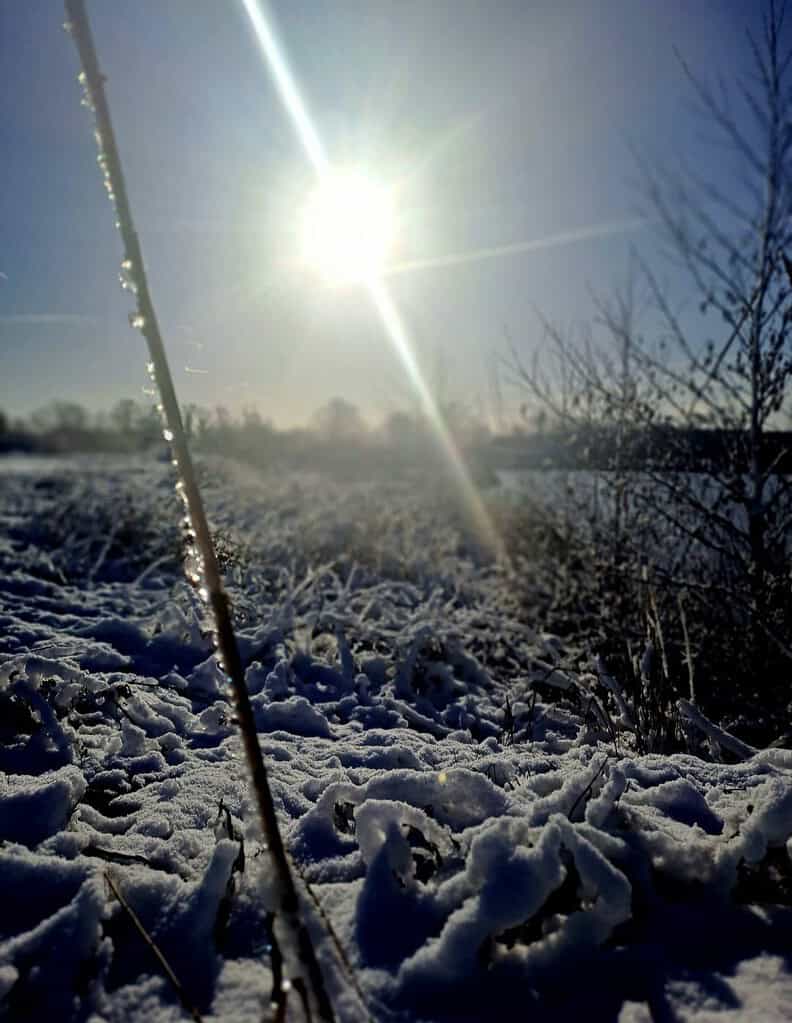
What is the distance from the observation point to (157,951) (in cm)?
120

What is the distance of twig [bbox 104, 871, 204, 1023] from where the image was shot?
3.62 ft

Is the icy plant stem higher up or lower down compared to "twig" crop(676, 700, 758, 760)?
higher up

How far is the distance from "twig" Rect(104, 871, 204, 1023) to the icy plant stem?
368mm

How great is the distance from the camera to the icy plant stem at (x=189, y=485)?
0.85m

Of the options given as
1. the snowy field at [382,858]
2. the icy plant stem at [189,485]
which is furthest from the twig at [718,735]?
the icy plant stem at [189,485]

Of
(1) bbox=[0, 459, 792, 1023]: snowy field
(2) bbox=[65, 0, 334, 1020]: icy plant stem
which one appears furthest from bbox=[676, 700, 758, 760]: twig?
(2) bbox=[65, 0, 334, 1020]: icy plant stem

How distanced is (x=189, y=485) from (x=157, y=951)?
100cm

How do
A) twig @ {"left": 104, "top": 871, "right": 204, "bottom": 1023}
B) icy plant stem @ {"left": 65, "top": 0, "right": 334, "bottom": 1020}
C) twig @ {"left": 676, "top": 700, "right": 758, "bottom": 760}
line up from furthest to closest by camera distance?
twig @ {"left": 676, "top": 700, "right": 758, "bottom": 760} < twig @ {"left": 104, "top": 871, "right": 204, "bottom": 1023} < icy plant stem @ {"left": 65, "top": 0, "right": 334, "bottom": 1020}

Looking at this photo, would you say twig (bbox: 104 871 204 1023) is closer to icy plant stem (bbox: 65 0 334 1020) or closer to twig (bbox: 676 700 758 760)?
icy plant stem (bbox: 65 0 334 1020)

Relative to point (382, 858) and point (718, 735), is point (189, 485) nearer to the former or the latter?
point (382, 858)

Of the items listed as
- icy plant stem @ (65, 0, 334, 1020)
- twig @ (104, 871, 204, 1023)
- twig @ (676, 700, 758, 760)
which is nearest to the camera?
icy plant stem @ (65, 0, 334, 1020)

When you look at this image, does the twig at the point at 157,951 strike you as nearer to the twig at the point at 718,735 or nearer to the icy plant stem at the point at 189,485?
the icy plant stem at the point at 189,485

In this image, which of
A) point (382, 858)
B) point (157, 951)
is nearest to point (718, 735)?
point (382, 858)

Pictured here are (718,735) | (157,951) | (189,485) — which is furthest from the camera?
(718,735)
